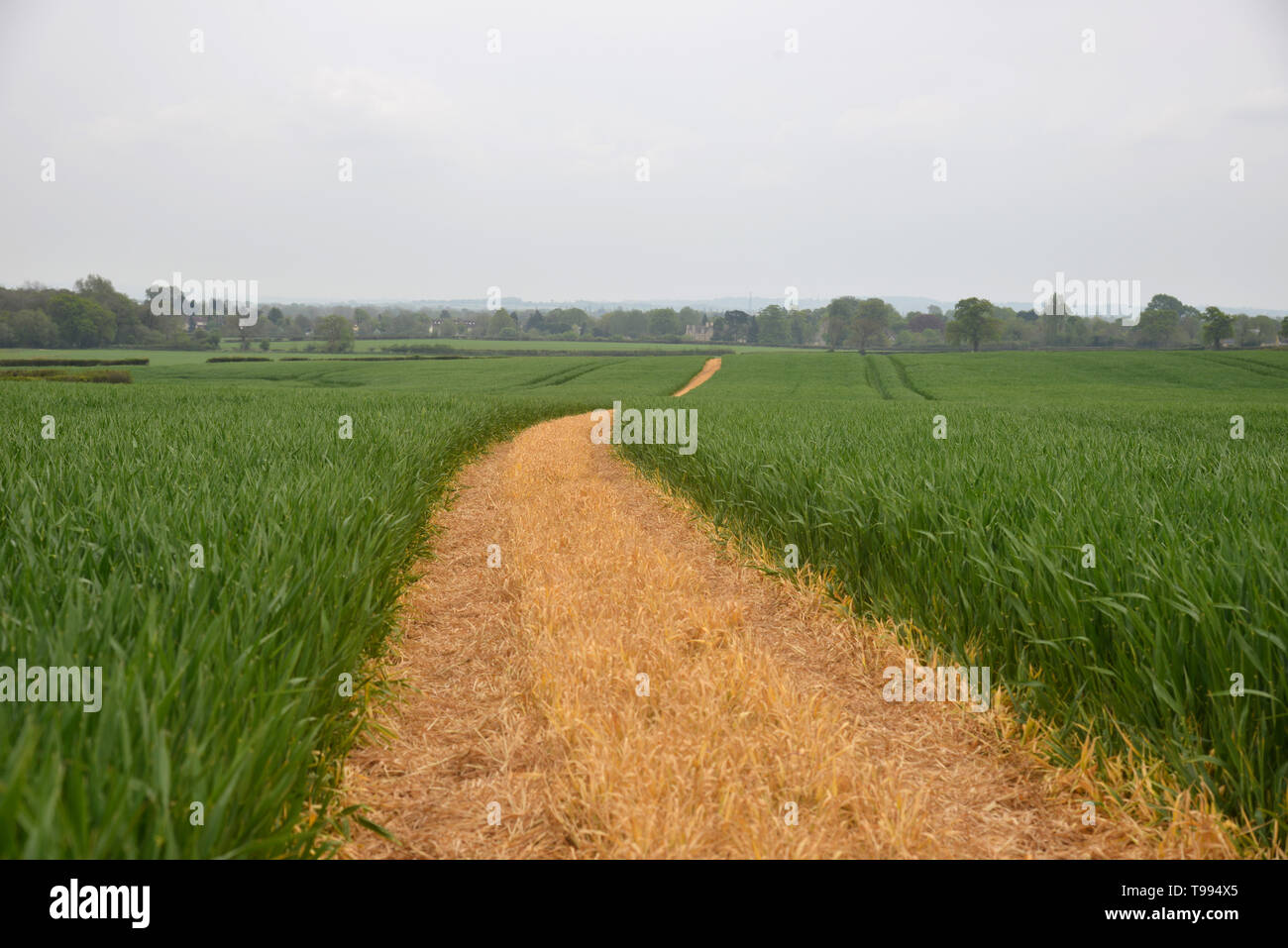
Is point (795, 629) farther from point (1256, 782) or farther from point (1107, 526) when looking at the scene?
point (1256, 782)

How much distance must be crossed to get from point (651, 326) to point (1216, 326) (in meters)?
103

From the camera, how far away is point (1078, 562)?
3.57 m

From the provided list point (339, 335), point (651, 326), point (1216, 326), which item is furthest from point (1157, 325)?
point (339, 335)

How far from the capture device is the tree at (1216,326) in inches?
3927

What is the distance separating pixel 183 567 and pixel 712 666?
2.76 meters

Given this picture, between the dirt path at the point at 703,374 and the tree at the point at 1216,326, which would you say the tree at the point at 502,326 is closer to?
the dirt path at the point at 703,374

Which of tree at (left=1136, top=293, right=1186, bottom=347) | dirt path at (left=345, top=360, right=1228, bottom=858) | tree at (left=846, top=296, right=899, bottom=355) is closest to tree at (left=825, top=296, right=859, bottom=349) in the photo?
tree at (left=846, top=296, right=899, bottom=355)

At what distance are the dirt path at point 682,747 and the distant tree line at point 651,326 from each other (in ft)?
352

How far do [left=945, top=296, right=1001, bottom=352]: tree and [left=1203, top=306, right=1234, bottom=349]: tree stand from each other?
97.0 ft

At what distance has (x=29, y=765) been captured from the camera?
1611 mm

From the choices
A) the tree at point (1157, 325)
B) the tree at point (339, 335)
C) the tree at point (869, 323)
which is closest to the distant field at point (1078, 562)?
the tree at point (339, 335)

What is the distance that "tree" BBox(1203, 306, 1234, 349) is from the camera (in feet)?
327

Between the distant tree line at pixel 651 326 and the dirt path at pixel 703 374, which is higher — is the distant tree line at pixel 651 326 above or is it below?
above
